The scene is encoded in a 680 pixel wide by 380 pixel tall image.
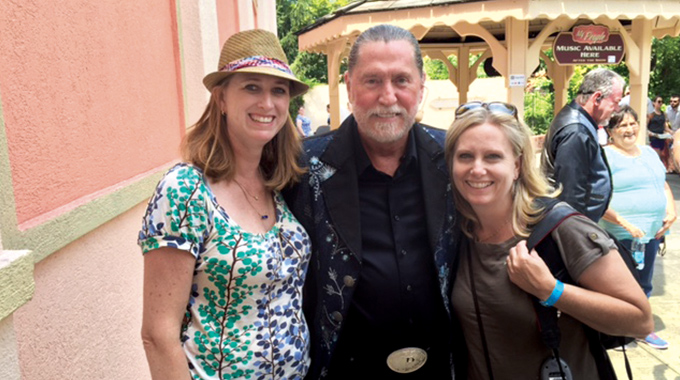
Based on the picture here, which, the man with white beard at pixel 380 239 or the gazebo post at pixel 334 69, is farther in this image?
the gazebo post at pixel 334 69

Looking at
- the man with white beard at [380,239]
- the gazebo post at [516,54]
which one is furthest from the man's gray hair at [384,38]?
the gazebo post at [516,54]

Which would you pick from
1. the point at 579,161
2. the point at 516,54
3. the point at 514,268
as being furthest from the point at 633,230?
the point at 516,54

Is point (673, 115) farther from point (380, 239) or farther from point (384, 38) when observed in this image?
point (380, 239)

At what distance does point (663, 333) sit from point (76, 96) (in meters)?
4.86

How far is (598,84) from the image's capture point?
438 centimetres

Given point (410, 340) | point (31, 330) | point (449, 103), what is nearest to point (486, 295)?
point (410, 340)

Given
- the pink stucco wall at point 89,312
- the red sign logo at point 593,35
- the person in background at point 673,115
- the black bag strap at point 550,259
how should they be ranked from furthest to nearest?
the person in background at point 673,115 → the red sign logo at point 593,35 → the black bag strap at point 550,259 → the pink stucco wall at point 89,312

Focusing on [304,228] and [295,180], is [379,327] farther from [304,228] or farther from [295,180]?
[295,180]

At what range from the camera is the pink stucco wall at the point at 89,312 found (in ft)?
5.89

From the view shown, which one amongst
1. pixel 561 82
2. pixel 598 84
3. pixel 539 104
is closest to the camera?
pixel 598 84

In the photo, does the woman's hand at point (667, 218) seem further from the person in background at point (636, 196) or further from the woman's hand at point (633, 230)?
the woman's hand at point (633, 230)

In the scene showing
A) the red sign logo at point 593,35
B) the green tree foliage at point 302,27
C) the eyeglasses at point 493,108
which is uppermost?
the green tree foliage at point 302,27

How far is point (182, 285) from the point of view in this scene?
166 centimetres

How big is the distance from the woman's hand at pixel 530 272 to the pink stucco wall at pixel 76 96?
1596 mm
